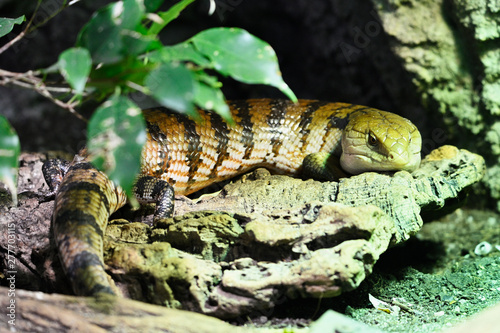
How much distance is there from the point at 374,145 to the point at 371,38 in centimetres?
185

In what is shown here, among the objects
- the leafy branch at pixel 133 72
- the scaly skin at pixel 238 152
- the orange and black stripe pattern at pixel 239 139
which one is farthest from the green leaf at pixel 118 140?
the orange and black stripe pattern at pixel 239 139

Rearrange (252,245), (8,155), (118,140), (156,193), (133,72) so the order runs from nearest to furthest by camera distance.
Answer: (118,140)
(8,155)
(133,72)
(252,245)
(156,193)

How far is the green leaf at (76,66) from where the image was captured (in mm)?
1792

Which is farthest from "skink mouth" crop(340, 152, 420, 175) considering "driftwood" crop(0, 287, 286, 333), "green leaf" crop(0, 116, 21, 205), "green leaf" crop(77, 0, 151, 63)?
"green leaf" crop(0, 116, 21, 205)

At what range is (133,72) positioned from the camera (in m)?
2.00

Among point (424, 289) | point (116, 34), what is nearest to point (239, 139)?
point (424, 289)

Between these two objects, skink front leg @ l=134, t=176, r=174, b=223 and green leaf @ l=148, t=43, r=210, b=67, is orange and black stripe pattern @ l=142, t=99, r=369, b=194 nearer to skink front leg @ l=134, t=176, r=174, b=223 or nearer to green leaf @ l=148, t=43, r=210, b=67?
skink front leg @ l=134, t=176, r=174, b=223

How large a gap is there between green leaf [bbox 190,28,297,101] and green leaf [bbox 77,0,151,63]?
266mm

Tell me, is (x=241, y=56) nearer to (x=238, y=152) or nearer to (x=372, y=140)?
(x=372, y=140)

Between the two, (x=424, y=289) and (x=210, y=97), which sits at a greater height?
(x=210, y=97)

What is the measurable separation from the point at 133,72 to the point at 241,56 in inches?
18.8

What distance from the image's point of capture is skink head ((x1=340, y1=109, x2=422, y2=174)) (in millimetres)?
3596

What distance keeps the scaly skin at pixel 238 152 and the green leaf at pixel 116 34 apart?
1.14 meters

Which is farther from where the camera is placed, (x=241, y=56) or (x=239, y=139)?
(x=239, y=139)
